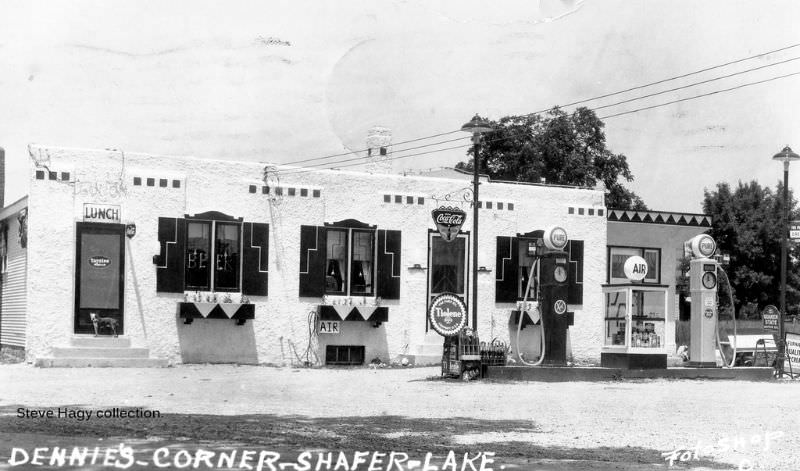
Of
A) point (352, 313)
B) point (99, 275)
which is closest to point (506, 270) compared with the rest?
point (352, 313)

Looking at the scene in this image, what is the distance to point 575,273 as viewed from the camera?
30219 millimetres

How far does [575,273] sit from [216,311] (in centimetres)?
1051

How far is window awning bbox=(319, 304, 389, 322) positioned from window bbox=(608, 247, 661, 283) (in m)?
8.52

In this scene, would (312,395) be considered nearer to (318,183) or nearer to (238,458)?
(238,458)

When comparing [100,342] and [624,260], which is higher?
[624,260]

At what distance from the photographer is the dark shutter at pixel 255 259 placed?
26.2 m

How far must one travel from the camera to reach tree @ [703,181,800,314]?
196 feet

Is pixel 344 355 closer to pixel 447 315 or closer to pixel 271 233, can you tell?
pixel 271 233

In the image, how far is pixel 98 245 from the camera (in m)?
24.5

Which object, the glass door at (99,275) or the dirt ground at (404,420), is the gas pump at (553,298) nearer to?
the dirt ground at (404,420)

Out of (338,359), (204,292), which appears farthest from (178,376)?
(338,359)

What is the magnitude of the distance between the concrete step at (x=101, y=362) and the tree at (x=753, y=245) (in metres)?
42.1

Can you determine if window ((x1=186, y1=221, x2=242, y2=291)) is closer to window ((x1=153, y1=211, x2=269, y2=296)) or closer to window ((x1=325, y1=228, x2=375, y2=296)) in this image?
window ((x1=153, y1=211, x2=269, y2=296))

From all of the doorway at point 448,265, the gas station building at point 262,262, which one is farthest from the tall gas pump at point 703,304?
the doorway at point 448,265
